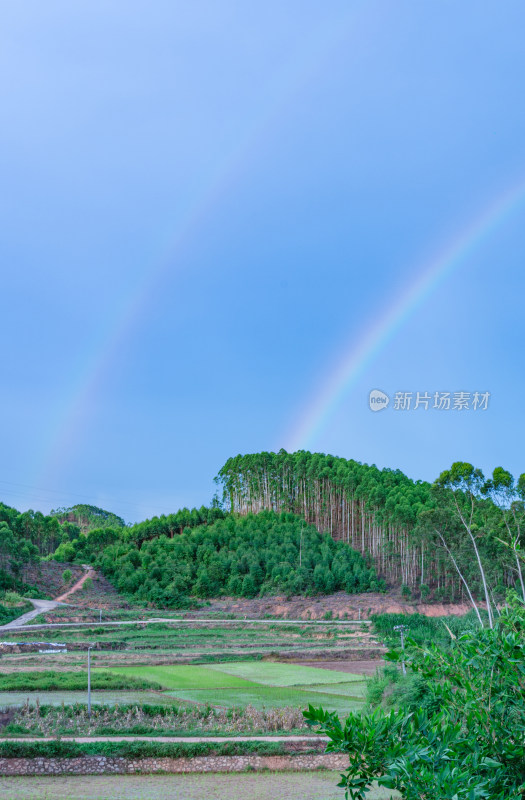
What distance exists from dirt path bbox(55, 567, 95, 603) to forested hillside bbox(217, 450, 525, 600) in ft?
79.5

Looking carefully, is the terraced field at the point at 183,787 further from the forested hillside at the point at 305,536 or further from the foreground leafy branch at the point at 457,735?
the forested hillside at the point at 305,536

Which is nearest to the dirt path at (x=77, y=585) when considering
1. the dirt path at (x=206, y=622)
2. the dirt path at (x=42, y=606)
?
the dirt path at (x=42, y=606)

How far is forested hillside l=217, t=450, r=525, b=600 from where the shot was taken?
42500mm

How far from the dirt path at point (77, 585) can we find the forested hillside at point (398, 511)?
24.2 metres

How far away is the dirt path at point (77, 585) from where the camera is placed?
6281 centimetres

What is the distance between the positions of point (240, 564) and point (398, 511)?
678 inches

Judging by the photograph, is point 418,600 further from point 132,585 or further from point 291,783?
point 291,783

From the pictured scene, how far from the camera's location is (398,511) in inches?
2437

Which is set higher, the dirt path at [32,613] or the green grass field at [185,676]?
the dirt path at [32,613]

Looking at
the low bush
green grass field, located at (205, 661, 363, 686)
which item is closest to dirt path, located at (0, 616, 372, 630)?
green grass field, located at (205, 661, 363, 686)

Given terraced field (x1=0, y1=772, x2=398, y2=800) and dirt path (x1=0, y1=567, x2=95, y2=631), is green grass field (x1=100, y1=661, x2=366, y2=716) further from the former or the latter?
dirt path (x1=0, y1=567, x2=95, y2=631)

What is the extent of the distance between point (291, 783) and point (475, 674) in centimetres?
1164

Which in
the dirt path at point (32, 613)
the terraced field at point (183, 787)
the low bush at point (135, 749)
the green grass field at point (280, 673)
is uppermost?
the low bush at point (135, 749)

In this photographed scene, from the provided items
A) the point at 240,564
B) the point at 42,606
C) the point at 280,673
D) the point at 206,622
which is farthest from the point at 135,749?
the point at 240,564
